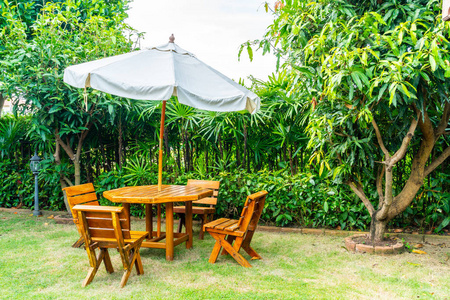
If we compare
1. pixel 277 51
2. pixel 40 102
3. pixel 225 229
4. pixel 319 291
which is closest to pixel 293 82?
pixel 277 51

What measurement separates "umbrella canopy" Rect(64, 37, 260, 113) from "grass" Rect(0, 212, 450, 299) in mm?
1577

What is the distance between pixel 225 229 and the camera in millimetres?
3479

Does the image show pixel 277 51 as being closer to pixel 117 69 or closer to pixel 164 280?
pixel 117 69

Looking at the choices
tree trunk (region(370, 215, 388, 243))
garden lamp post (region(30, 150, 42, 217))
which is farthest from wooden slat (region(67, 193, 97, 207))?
tree trunk (region(370, 215, 388, 243))

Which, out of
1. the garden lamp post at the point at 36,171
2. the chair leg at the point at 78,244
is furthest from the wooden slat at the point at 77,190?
the garden lamp post at the point at 36,171

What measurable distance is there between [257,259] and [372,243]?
1381mm

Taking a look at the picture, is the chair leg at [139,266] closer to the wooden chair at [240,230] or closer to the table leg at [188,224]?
the wooden chair at [240,230]

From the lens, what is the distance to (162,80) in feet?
11.0

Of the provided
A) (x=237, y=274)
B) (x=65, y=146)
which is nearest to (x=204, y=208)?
(x=237, y=274)

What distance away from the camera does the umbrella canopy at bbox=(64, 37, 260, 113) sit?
130 inches

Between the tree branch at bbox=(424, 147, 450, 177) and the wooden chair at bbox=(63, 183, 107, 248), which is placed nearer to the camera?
the wooden chair at bbox=(63, 183, 107, 248)

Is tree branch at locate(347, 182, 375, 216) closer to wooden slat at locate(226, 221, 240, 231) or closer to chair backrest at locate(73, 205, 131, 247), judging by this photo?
wooden slat at locate(226, 221, 240, 231)

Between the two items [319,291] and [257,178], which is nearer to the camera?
[319,291]

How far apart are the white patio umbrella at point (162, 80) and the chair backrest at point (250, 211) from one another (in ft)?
2.86
